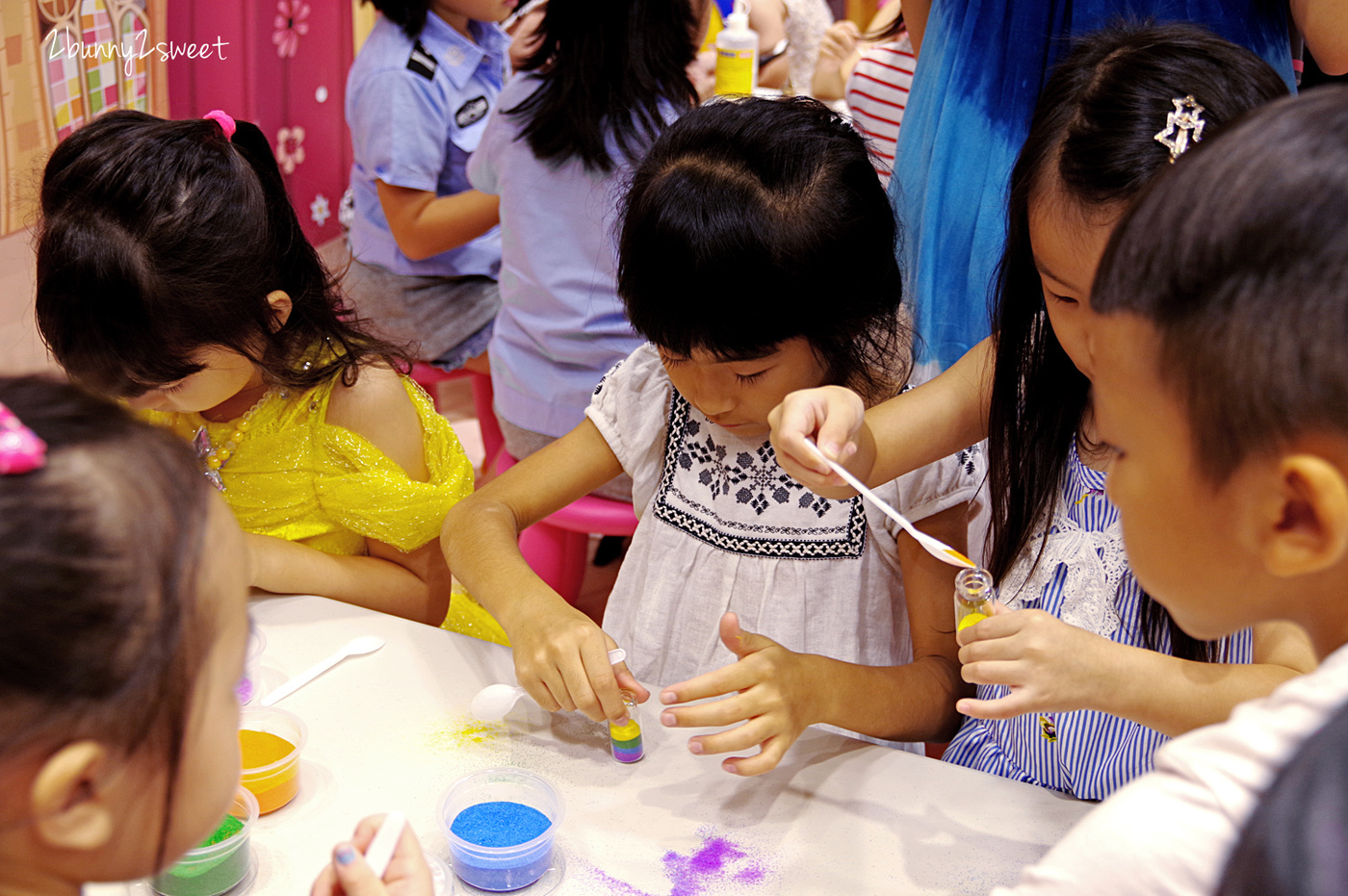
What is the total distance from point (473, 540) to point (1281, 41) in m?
1.15

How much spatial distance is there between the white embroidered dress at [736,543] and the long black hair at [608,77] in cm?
62

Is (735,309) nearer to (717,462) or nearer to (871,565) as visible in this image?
(717,462)

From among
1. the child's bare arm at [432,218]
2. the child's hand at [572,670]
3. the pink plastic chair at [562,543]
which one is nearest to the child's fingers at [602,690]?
the child's hand at [572,670]

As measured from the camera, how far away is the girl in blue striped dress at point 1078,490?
0.88 m

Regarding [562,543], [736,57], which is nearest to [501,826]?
[562,543]

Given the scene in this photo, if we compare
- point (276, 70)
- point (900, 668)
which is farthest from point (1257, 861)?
point (276, 70)

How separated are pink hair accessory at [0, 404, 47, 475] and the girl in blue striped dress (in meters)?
0.65

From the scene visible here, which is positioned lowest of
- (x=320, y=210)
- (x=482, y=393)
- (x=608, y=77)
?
(x=482, y=393)

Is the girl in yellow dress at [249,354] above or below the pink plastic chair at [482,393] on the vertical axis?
above

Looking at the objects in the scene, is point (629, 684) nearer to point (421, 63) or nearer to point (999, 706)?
point (999, 706)

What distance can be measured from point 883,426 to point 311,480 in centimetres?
76

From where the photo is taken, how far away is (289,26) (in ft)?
8.68

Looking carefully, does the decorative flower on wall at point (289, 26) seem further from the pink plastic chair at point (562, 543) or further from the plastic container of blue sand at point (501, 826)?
the plastic container of blue sand at point (501, 826)

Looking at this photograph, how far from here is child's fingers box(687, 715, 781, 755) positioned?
3.01ft
